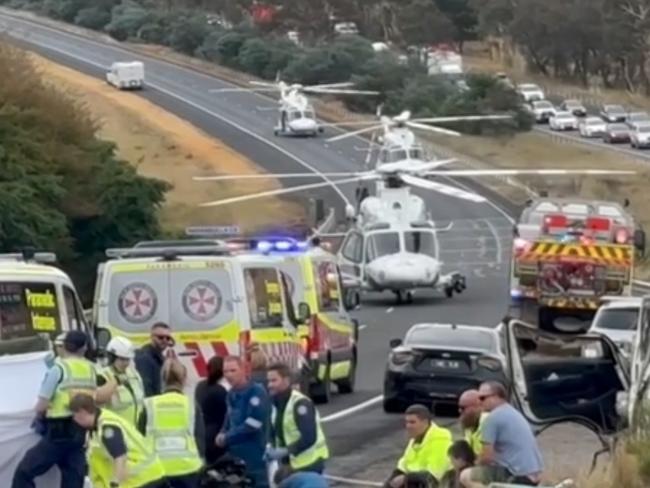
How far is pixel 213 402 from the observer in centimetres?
1639

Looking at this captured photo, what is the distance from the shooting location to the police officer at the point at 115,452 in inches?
527

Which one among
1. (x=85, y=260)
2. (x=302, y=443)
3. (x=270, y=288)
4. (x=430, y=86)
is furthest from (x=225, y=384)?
(x=430, y=86)

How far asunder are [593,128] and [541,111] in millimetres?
7873

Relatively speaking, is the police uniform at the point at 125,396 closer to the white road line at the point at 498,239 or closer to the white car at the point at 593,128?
the white road line at the point at 498,239

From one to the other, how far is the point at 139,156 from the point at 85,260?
29.7 m

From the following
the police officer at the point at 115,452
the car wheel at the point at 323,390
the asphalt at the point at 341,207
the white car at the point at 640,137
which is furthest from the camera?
the white car at the point at 640,137

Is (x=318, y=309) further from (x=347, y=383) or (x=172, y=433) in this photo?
(x=172, y=433)

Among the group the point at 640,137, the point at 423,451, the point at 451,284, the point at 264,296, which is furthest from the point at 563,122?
the point at 423,451

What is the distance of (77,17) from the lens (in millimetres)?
134625

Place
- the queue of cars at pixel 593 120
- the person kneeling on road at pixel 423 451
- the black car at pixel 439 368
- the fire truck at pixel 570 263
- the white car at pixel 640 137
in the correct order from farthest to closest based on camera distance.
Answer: the queue of cars at pixel 593 120
the white car at pixel 640 137
the fire truck at pixel 570 263
the black car at pixel 439 368
the person kneeling on road at pixel 423 451

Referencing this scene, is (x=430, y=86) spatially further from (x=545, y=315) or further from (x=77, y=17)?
(x=545, y=315)

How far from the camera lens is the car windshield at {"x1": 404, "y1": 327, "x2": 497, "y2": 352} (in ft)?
84.7

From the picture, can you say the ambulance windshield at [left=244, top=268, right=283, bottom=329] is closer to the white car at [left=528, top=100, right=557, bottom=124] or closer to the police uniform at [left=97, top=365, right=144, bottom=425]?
the police uniform at [left=97, top=365, right=144, bottom=425]

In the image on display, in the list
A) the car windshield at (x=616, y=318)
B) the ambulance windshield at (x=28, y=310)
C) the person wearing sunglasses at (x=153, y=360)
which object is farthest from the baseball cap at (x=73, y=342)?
the car windshield at (x=616, y=318)
